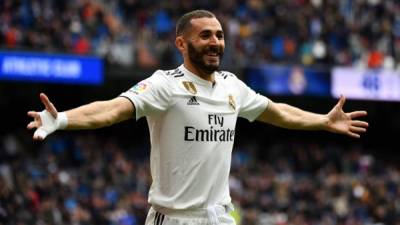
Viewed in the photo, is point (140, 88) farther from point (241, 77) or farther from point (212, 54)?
point (241, 77)

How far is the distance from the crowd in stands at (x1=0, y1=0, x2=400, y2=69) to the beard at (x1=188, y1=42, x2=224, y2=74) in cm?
1291

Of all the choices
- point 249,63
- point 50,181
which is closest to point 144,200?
point 50,181

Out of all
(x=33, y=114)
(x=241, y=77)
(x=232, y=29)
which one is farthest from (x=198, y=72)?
(x=232, y=29)

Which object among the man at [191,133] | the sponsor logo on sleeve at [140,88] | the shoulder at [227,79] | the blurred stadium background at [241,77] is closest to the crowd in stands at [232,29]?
the blurred stadium background at [241,77]

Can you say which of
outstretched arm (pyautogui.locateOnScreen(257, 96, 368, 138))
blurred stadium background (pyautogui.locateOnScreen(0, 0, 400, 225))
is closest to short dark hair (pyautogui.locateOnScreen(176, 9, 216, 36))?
outstretched arm (pyautogui.locateOnScreen(257, 96, 368, 138))

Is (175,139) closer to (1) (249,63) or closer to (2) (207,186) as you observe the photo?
(2) (207,186)

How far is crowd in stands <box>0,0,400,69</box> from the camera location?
19156 millimetres

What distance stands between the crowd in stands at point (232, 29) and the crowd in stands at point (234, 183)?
2.12m

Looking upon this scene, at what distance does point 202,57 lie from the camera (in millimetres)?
6180

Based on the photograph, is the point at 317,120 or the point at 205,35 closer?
the point at 205,35

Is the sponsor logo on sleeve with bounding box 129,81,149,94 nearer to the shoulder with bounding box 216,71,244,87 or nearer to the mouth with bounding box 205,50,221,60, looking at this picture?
the mouth with bounding box 205,50,221,60

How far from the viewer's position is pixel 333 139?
85.8 feet

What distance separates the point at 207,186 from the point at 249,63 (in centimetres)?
1597

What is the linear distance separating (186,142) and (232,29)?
16405 millimetres
